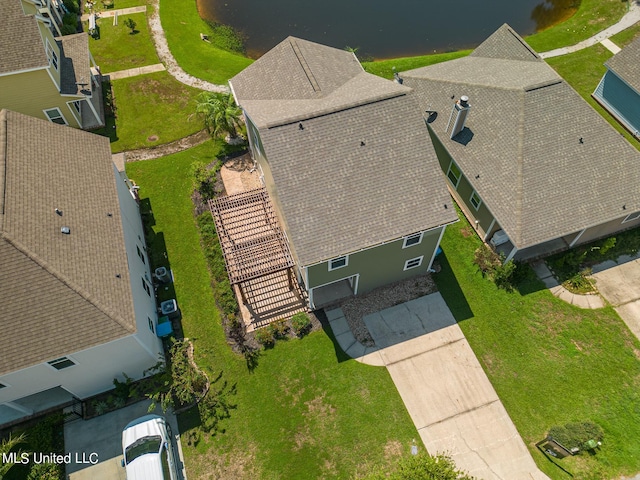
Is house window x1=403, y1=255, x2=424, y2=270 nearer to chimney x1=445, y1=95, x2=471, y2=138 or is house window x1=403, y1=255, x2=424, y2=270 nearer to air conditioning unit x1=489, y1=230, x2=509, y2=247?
air conditioning unit x1=489, y1=230, x2=509, y2=247

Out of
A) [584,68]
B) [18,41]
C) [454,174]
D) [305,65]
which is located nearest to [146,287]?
[305,65]

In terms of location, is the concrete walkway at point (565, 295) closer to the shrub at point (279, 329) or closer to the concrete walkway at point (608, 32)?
the shrub at point (279, 329)

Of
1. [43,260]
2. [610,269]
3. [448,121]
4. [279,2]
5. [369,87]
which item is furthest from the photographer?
[279,2]

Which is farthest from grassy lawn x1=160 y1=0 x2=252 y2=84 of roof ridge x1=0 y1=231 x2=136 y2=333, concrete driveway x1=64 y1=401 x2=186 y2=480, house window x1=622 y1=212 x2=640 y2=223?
house window x1=622 y1=212 x2=640 y2=223

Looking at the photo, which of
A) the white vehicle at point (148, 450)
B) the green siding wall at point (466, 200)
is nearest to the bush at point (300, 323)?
the white vehicle at point (148, 450)

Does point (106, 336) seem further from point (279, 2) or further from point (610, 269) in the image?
point (279, 2)

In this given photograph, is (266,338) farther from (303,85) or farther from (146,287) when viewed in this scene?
(303,85)

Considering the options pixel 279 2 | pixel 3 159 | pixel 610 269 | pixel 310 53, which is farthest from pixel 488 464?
pixel 279 2
